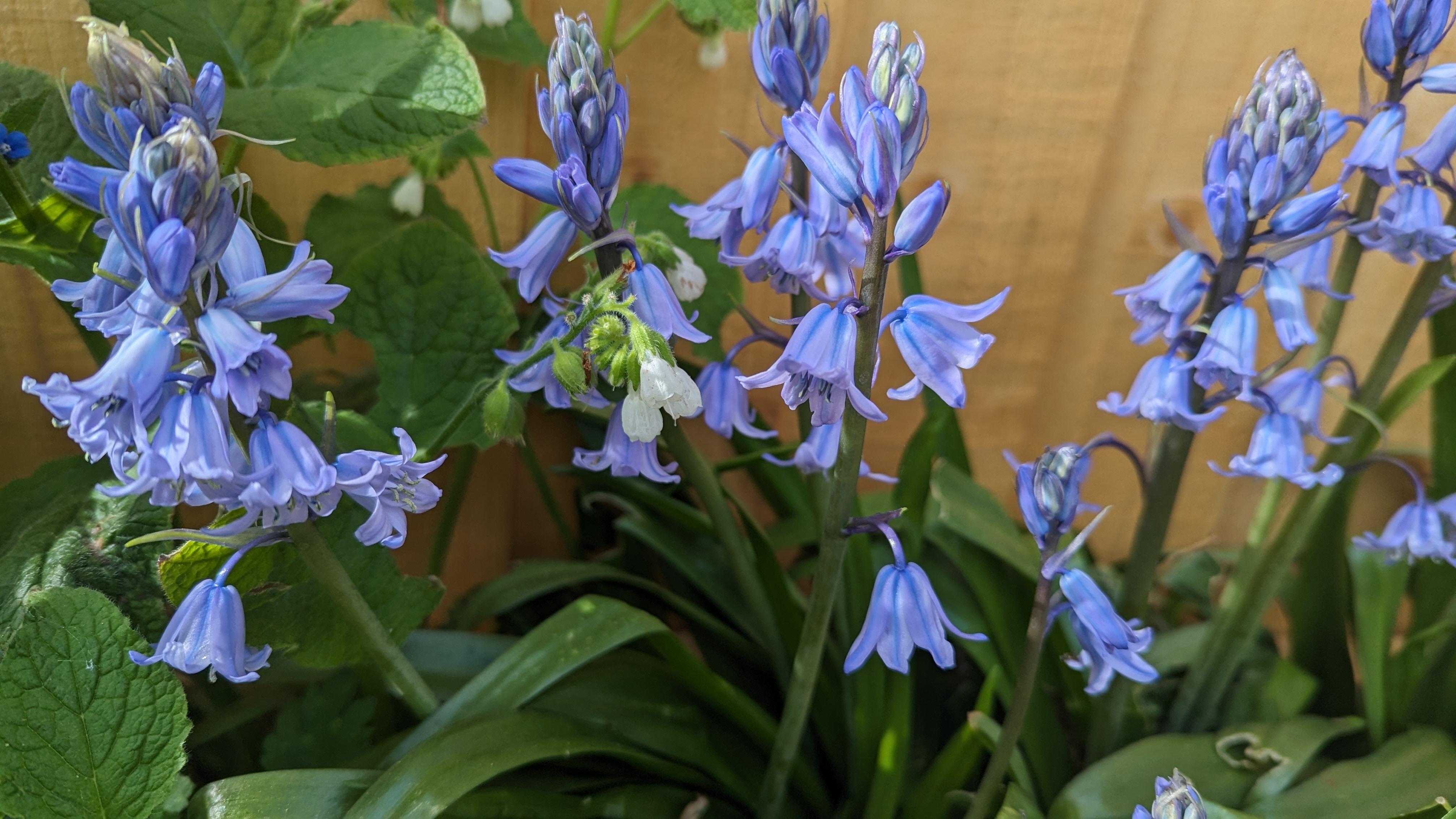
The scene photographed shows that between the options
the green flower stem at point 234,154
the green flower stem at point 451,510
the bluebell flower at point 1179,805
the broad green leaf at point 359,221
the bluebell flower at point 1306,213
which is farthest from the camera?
the green flower stem at point 451,510

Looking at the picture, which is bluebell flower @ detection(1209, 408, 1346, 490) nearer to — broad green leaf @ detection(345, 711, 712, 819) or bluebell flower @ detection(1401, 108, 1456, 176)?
bluebell flower @ detection(1401, 108, 1456, 176)

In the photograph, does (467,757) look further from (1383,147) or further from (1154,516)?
(1383,147)

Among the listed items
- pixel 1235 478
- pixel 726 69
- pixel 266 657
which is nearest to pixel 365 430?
pixel 266 657

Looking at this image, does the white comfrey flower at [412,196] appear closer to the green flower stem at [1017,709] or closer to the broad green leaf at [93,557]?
the broad green leaf at [93,557]

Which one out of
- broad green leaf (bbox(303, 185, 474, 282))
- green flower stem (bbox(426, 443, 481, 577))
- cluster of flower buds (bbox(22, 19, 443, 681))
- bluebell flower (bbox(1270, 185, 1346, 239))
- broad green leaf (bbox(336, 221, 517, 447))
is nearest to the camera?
cluster of flower buds (bbox(22, 19, 443, 681))

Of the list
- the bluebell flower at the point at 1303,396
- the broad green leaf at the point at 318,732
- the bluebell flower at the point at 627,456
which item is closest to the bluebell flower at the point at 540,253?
the bluebell flower at the point at 627,456

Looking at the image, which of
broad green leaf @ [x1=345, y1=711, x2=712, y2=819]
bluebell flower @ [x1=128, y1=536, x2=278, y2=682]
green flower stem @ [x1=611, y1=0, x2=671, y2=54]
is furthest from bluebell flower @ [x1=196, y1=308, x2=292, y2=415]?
green flower stem @ [x1=611, y1=0, x2=671, y2=54]
